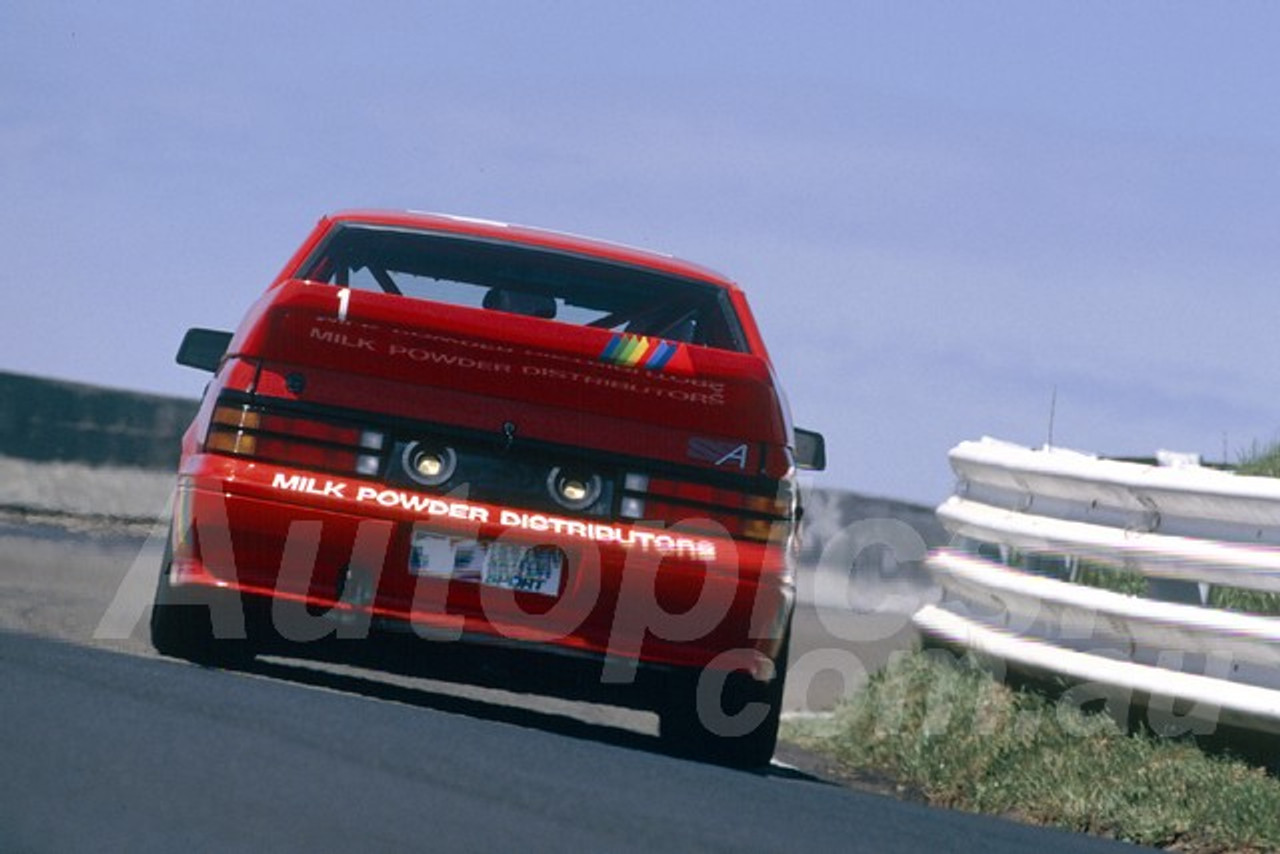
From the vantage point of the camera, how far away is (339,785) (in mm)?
5402

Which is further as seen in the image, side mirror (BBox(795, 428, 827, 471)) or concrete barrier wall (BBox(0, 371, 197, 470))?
concrete barrier wall (BBox(0, 371, 197, 470))

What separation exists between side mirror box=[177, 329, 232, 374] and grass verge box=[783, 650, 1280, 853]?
2528mm

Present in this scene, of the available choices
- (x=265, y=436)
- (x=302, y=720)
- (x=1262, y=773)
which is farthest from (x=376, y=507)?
(x=1262, y=773)

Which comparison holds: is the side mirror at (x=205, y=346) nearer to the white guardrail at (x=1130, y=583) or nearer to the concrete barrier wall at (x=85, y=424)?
the white guardrail at (x=1130, y=583)

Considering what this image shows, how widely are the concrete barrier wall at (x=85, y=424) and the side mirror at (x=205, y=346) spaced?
24.7 ft

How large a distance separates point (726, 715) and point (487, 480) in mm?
1003

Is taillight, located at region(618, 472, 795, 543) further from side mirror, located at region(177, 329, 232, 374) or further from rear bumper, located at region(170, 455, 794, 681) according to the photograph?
side mirror, located at region(177, 329, 232, 374)

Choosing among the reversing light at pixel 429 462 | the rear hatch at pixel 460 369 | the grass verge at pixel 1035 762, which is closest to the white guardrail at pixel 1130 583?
the grass verge at pixel 1035 762

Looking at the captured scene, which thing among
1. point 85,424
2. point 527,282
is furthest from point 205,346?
point 85,424

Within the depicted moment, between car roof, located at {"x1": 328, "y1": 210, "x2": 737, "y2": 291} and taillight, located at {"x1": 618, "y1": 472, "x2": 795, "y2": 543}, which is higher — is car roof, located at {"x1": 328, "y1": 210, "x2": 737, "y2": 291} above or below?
above

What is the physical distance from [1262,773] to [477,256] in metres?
2.82

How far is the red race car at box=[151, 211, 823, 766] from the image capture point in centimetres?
732

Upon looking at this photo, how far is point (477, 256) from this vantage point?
830cm

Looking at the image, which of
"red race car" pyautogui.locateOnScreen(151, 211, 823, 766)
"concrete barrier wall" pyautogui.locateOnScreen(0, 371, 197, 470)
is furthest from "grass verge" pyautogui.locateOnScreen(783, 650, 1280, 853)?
"concrete barrier wall" pyautogui.locateOnScreen(0, 371, 197, 470)
